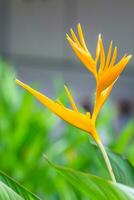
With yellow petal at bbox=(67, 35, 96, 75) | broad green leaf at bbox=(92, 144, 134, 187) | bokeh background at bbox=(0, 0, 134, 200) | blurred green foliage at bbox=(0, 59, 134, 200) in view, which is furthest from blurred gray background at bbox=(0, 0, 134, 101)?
yellow petal at bbox=(67, 35, 96, 75)

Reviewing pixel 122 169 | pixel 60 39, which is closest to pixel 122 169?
pixel 122 169

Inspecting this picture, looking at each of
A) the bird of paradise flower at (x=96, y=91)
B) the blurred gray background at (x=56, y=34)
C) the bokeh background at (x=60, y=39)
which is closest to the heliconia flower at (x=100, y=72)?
the bird of paradise flower at (x=96, y=91)

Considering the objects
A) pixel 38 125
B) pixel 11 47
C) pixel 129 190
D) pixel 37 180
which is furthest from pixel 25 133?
pixel 11 47

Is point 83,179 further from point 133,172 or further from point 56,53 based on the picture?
point 56,53

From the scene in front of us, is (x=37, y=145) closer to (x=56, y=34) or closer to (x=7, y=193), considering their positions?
(x=7, y=193)

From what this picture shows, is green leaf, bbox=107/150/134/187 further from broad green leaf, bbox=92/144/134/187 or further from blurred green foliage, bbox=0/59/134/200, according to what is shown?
blurred green foliage, bbox=0/59/134/200

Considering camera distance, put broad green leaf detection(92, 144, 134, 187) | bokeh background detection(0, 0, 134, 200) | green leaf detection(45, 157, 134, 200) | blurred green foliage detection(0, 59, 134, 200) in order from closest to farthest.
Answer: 1. green leaf detection(45, 157, 134, 200)
2. broad green leaf detection(92, 144, 134, 187)
3. blurred green foliage detection(0, 59, 134, 200)
4. bokeh background detection(0, 0, 134, 200)
